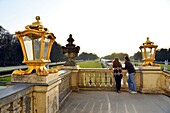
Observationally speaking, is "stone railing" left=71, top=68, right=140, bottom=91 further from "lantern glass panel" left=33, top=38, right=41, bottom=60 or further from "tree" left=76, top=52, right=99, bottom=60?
"tree" left=76, top=52, right=99, bottom=60

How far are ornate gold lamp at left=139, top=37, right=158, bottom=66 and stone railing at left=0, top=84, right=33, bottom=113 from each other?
680 cm

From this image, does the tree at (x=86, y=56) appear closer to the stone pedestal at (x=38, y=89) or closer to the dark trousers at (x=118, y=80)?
the dark trousers at (x=118, y=80)

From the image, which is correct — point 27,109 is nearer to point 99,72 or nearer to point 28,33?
point 28,33

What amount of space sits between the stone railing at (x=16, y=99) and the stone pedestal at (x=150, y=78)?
6695 mm

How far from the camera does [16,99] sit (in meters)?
3.23

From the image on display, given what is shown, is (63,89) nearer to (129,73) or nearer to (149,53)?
(129,73)

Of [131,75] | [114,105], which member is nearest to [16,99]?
[114,105]

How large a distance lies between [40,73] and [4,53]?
144 ft

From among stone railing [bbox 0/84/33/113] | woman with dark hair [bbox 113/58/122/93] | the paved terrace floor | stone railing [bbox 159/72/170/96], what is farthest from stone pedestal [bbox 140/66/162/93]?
stone railing [bbox 0/84/33/113]

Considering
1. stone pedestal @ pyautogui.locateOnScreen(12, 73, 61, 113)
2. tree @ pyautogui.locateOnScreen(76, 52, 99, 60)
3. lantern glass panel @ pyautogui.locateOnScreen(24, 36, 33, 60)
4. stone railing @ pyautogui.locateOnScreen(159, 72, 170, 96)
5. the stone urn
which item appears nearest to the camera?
stone pedestal @ pyautogui.locateOnScreen(12, 73, 61, 113)

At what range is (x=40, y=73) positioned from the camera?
413 cm

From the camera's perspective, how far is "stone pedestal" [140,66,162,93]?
9.25 metres

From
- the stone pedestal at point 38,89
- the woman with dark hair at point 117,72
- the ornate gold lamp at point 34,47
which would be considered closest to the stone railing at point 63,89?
the stone pedestal at point 38,89

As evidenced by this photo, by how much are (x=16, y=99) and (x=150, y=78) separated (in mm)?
7564
